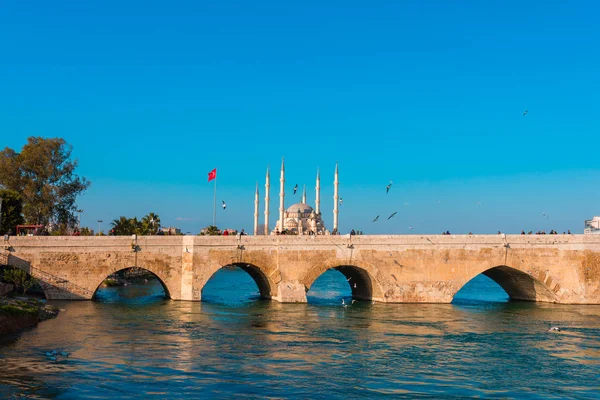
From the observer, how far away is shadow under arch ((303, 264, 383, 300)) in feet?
144

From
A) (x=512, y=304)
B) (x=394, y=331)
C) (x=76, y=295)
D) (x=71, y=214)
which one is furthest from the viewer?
(x=71, y=214)

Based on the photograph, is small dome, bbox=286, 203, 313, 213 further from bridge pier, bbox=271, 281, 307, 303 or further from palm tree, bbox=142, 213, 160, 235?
bridge pier, bbox=271, 281, 307, 303

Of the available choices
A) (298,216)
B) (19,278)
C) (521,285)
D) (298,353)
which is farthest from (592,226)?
(298,216)

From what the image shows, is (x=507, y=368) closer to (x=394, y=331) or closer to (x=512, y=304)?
(x=394, y=331)

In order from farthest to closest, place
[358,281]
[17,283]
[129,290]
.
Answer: [129,290]
[358,281]
[17,283]

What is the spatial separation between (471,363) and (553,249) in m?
22.0

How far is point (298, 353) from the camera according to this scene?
2883 centimetres

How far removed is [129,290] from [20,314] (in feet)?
83.7

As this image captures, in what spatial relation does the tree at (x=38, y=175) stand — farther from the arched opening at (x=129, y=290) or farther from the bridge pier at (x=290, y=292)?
the bridge pier at (x=290, y=292)

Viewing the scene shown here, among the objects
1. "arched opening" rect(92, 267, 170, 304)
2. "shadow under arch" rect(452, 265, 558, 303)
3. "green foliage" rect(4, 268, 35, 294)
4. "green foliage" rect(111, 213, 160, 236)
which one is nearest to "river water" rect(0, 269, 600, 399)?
"green foliage" rect(4, 268, 35, 294)

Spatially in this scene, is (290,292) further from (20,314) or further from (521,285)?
(521,285)

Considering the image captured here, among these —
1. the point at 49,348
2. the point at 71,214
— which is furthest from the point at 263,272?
the point at 71,214

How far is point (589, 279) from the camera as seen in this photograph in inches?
1839

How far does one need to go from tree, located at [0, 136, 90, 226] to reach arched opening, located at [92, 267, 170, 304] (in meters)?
9.11
